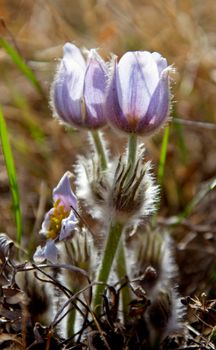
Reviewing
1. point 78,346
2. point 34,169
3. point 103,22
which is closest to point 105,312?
point 78,346

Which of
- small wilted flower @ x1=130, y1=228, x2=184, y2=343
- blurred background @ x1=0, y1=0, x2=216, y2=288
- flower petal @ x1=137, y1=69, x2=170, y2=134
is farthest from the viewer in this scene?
blurred background @ x1=0, y1=0, x2=216, y2=288

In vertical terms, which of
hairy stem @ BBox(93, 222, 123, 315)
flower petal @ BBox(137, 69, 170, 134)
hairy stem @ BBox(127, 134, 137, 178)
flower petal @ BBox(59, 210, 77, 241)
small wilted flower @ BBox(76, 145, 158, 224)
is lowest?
hairy stem @ BBox(93, 222, 123, 315)

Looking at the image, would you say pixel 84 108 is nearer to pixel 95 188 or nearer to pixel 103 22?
pixel 95 188

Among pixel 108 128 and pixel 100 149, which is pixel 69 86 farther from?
pixel 108 128

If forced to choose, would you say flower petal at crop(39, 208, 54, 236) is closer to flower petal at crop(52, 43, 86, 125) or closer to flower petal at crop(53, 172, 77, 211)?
flower petal at crop(53, 172, 77, 211)

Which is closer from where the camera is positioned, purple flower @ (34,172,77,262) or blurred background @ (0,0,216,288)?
purple flower @ (34,172,77,262)

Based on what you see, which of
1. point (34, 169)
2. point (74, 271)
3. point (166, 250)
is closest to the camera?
point (74, 271)

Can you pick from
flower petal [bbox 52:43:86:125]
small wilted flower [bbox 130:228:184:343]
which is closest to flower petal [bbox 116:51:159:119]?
flower petal [bbox 52:43:86:125]
